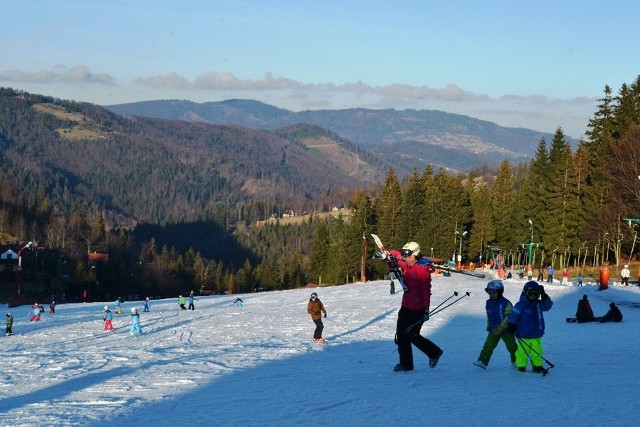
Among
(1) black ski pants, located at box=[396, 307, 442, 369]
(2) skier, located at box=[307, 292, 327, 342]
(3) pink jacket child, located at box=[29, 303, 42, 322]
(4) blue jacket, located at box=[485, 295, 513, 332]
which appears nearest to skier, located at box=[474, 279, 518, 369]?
(4) blue jacket, located at box=[485, 295, 513, 332]

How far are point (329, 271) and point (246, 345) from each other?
74526 millimetres

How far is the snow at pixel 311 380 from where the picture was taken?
9.38 m

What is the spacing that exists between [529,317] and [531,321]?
2.6 inches

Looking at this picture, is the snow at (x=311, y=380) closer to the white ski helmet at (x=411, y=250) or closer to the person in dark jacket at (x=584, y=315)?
the person in dark jacket at (x=584, y=315)

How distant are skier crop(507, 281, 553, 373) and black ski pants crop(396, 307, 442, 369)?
1.33 metres

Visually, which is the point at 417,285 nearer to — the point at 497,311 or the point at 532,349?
the point at 497,311

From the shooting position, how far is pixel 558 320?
2591 cm

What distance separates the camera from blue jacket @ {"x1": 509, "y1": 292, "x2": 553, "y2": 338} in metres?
11.8

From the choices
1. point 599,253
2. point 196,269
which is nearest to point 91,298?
point 196,269

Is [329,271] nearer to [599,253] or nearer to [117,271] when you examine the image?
[599,253]

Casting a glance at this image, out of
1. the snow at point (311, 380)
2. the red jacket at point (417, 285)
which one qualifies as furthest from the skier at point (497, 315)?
the red jacket at point (417, 285)

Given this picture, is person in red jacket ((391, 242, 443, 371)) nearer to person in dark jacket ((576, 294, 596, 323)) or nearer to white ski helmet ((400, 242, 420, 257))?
white ski helmet ((400, 242, 420, 257))

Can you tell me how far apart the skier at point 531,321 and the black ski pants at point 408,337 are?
133 centimetres

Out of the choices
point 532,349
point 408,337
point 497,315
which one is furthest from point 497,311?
point 408,337
